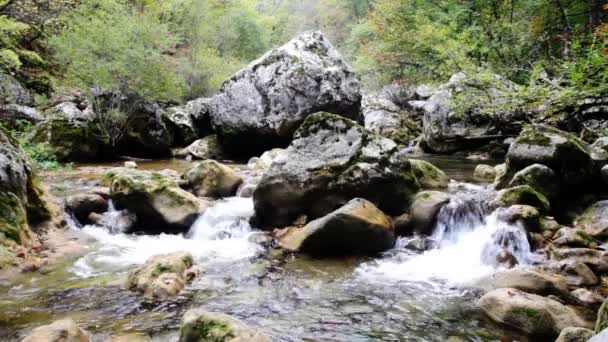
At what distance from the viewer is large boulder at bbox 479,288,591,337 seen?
4391 mm

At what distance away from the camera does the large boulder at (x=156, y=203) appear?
8266 millimetres

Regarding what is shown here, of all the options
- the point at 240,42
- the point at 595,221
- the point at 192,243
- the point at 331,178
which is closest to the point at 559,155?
the point at 595,221

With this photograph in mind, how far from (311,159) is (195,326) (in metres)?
4.79

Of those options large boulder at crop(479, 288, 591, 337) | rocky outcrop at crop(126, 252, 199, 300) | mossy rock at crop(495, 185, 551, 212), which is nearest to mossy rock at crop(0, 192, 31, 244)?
rocky outcrop at crop(126, 252, 199, 300)

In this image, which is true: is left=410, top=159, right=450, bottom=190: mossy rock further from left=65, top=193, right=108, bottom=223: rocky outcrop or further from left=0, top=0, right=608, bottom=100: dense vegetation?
left=65, top=193, right=108, bottom=223: rocky outcrop

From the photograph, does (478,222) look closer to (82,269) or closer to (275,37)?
(82,269)

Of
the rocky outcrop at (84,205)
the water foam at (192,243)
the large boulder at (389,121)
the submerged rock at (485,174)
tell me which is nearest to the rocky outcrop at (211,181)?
the water foam at (192,243)

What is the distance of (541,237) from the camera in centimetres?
693

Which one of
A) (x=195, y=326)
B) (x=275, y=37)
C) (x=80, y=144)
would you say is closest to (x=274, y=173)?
(x=195, y=326)

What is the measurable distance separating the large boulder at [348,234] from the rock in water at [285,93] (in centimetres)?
800

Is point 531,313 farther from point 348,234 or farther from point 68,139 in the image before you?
point 68,139

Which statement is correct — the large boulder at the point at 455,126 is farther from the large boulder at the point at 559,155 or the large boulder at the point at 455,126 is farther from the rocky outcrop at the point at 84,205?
the rocky outcrop at the point at 84,205

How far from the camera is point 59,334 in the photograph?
369 centimetres

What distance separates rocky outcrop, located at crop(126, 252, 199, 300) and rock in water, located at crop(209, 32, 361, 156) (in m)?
9.38
